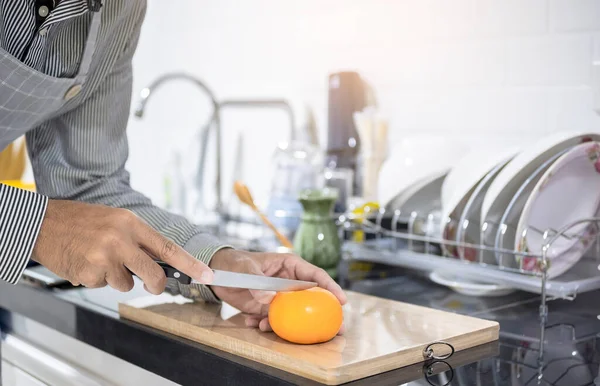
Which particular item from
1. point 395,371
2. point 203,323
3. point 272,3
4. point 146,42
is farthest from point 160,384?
point 146,42

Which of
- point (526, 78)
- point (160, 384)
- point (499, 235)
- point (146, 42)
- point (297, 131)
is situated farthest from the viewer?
point (146, 42)

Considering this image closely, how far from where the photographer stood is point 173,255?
83 centimetres

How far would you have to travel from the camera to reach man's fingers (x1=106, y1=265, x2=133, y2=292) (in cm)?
85

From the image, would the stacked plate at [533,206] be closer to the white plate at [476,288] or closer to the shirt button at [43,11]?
the white plate at [476,288]

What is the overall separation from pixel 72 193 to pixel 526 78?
31.8 inches

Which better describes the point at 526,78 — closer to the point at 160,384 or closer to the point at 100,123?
the point at 100,123

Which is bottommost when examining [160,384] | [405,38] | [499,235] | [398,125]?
[160,384]

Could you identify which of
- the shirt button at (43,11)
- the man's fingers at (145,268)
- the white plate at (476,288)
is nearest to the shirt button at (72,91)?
the shirt button at (43,11)

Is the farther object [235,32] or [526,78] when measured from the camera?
[235,32]

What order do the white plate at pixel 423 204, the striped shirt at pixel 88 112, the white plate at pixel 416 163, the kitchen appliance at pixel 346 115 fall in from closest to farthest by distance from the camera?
the striped shirt at pixel 88 112 < the white plate at pixel 423 204 < the white plate at pixel 416 163 < the kitchen appliance at pixel 346 115

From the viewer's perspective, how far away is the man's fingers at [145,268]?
834 millimetres

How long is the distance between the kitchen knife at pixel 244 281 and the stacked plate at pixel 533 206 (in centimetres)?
33

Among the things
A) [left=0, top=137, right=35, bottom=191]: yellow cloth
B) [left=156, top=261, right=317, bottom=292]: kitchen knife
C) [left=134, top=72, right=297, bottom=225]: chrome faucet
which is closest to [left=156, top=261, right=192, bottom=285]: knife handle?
[left=156, top=261, right=317, bottom=292]: kitchen knife

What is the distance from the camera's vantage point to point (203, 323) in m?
0.97
